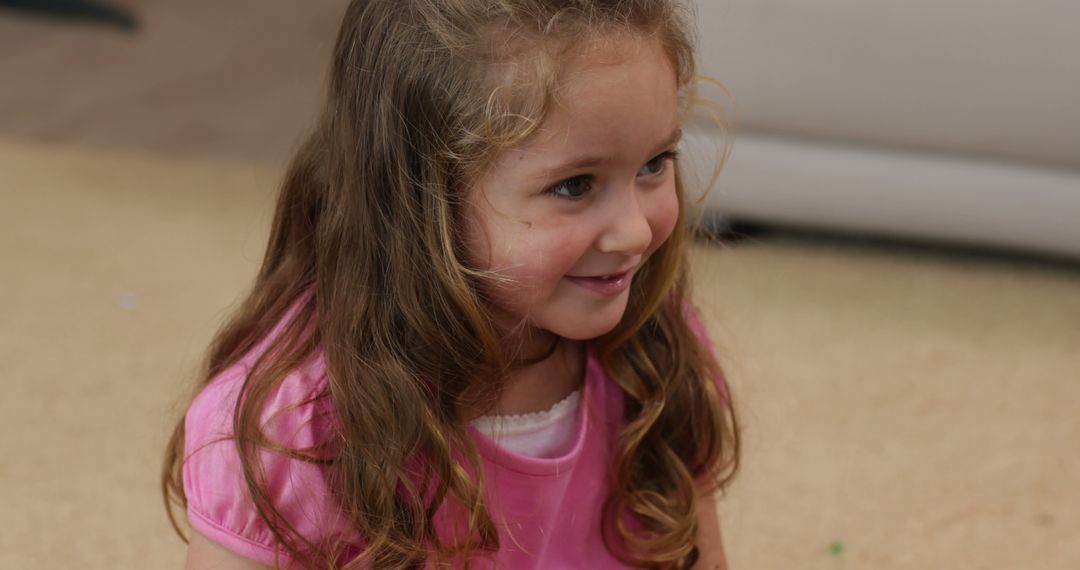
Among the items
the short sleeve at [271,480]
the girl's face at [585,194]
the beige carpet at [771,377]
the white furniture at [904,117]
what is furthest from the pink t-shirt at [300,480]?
the white furniture at [904,117]

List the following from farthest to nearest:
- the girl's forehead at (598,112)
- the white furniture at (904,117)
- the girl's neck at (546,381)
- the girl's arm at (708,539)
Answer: the white furniture at (904,117) → the girl's arm at (708,539) → the girl's neck at (546,381) → the girl's forehead at (598,112)

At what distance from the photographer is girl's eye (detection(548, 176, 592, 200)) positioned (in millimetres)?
816

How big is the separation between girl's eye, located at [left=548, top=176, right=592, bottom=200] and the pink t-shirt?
19 cm

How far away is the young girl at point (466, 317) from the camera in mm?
796

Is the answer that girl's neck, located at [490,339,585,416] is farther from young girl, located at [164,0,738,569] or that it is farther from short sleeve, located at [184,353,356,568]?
short sleeve, located at [184,353,356,568]

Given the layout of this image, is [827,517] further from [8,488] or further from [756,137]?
[8,488]

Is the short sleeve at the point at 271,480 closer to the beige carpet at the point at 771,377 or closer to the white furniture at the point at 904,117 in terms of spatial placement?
the beige carpet at the point at 771,377

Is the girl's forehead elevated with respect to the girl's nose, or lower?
elevated

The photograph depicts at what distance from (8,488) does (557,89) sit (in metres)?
0.76

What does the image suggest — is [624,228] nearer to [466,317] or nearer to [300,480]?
[466,317]

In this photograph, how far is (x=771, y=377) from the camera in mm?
1507

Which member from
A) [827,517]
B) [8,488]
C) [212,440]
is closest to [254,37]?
[8,488]

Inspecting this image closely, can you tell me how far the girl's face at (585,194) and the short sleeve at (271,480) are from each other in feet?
0.47

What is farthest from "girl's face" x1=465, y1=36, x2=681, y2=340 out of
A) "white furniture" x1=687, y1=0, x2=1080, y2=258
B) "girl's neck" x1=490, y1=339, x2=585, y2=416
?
"white furniture" x1=687, y1=0, x2=1080, y2=258
